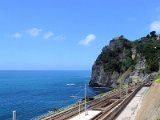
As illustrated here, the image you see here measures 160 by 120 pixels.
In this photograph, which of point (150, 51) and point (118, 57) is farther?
point (118, 57)

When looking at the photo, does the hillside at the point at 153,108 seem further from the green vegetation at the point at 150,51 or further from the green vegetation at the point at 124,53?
the green vegetation at the point at 124,53

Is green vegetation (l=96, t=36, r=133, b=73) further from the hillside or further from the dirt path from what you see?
the hillside

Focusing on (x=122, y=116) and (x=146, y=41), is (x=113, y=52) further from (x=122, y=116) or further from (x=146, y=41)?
(x=122, y=116)

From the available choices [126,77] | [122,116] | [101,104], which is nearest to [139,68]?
[126,77]

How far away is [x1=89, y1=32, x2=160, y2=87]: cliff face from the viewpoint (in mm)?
166500

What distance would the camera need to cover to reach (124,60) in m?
179

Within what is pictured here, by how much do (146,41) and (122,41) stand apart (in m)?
12.4

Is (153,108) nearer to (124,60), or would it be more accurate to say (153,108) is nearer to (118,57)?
(124,60)

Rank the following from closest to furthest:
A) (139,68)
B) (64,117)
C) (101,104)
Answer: (64,117) → (101,104) → (139,68)

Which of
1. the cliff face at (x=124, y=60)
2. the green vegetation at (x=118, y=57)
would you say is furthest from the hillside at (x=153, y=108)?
the green vegetation at (x=118, y=57)

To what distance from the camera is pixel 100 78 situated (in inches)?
7106

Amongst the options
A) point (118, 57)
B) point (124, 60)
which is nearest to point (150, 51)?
point (124, 60)

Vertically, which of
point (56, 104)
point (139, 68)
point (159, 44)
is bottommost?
point (56, 104)

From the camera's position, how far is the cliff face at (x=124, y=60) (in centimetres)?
16650
